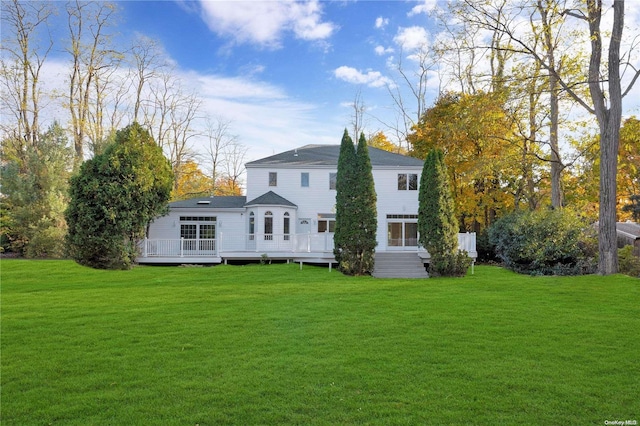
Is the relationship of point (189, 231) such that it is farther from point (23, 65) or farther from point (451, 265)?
point (23, 65)

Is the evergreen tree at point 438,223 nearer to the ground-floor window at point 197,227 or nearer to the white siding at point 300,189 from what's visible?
the white siding at point 300,189

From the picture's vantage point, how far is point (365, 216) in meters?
15.5

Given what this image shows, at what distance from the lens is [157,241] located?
18.0 m

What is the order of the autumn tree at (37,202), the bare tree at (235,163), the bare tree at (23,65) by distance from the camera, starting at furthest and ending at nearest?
the bare tree at (235,163), the bare tree at (23,65), the autumn tree at (37,202)

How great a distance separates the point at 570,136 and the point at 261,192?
16819 mm

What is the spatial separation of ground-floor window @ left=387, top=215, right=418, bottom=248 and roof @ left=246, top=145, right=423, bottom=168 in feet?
9.09

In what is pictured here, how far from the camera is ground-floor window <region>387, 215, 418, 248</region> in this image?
20688 millimetres

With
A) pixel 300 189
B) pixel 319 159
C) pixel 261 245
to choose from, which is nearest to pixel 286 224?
pixel 300 189

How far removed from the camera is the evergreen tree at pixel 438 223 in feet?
49.8

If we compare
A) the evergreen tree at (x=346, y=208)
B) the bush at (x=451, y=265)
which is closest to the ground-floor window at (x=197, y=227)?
the evergreen tree at (x=346, y=208)

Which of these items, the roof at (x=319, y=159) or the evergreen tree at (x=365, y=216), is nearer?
the evergreen tree at (x=365, y=216)

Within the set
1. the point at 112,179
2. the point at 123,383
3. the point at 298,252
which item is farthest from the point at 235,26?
the point at 123,383

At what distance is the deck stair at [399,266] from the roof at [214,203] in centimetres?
787

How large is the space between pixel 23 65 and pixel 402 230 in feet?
83.8
